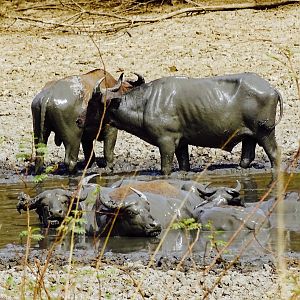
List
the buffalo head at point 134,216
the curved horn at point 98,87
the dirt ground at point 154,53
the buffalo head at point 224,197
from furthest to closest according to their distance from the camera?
the dirt ground at point 154,53, the curved horn at point 98,87, the buffalo head at point 224,197, the buffalo head at point 134,216

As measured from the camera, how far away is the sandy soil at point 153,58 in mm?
17953

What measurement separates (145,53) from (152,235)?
1224 centimetres

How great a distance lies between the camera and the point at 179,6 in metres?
26.8

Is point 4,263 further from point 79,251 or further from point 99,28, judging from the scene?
point 99,28

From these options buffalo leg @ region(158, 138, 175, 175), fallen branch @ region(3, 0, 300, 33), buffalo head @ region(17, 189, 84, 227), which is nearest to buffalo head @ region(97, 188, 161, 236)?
buffalo head @ region(17, 189, 84, 227)

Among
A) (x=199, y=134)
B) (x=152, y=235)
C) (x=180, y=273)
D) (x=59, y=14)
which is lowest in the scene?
(x=59, y=14)

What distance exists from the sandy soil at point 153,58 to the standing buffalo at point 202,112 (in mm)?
913

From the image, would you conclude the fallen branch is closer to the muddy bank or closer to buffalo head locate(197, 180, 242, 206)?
buffalo head locate(197, 180, 242, 206)

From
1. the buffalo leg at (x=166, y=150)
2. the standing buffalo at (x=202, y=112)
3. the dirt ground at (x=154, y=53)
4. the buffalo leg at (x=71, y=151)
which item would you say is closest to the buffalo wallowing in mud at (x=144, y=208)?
the buffalo leg at (x=166, y=150)

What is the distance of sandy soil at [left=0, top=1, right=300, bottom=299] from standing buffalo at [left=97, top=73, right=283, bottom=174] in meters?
0.91

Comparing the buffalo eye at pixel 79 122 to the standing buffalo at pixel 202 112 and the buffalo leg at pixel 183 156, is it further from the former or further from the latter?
the buffalo leg at pixel 183 156

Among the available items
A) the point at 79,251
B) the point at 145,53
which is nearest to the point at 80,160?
the point at 145,53

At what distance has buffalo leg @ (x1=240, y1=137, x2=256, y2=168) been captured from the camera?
16.1m

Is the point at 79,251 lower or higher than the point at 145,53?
higher
